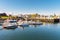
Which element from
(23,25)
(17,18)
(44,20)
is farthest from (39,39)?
(44,20)

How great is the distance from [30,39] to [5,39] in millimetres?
739

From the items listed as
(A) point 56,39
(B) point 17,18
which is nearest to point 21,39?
(A) point 56,39

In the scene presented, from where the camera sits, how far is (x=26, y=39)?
4.54 meters

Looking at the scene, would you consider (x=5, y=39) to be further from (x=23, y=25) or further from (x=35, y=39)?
(x=23, y=25)

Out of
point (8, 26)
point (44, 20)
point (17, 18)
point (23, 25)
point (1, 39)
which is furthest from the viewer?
point (44, 20)

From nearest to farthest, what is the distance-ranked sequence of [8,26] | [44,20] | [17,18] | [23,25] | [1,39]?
[1,39], [8,26], [23,25], [17,18], [44,20]

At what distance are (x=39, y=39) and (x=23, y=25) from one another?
4321mm

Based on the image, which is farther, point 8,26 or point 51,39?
point 8,26

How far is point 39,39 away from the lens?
15.0 feet

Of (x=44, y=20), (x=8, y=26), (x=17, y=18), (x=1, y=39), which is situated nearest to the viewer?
(x=1, y=39)

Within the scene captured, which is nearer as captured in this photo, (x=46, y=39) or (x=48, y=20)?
(x=46, y=39)

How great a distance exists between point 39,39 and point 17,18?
590 cm

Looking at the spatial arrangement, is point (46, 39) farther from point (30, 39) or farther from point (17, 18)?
point (17, 18)

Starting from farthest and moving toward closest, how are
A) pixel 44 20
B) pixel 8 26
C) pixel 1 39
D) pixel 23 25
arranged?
pixel 44 20
pixel 23 25
pixel 8 26
pixel 1 39
